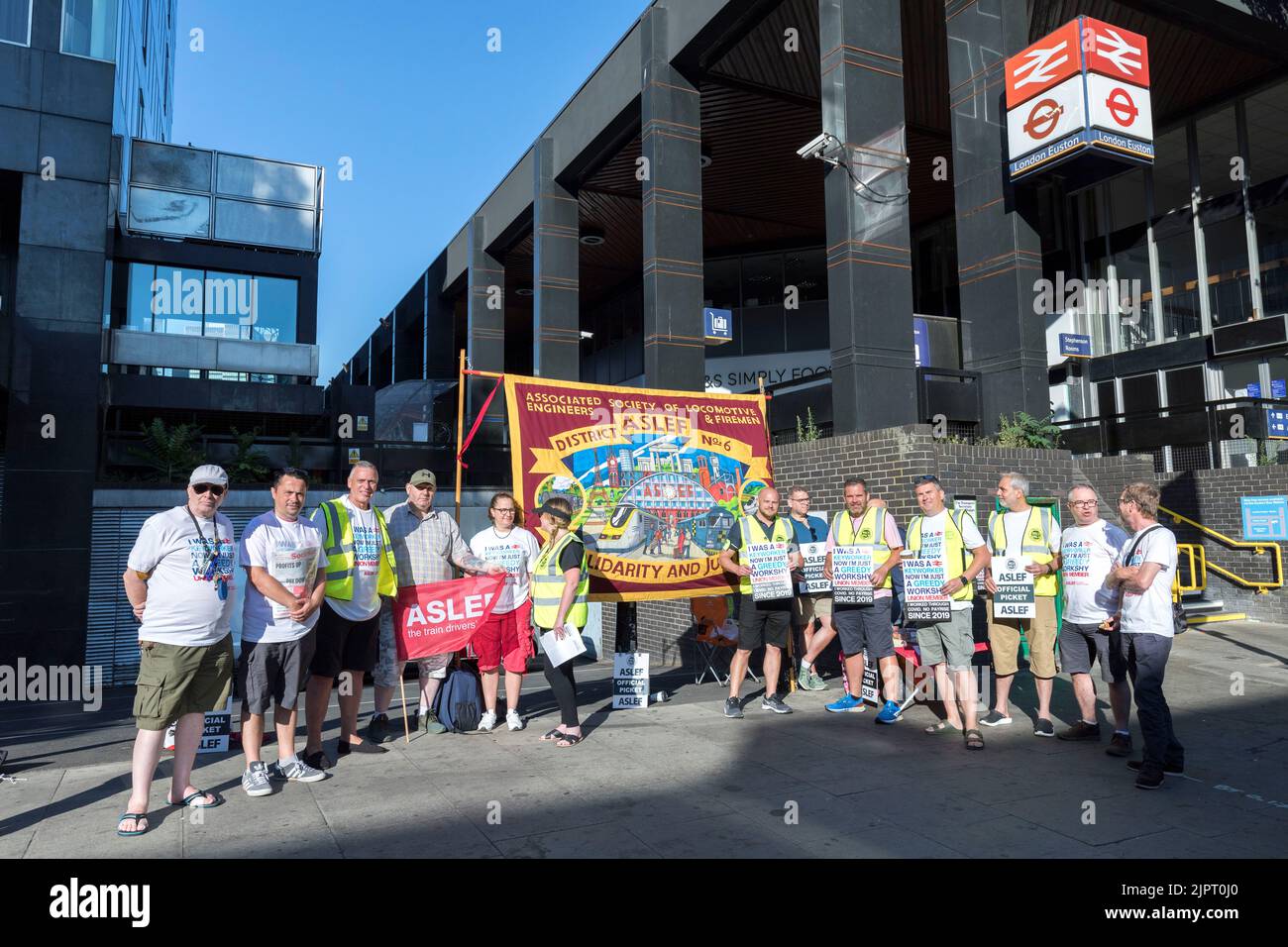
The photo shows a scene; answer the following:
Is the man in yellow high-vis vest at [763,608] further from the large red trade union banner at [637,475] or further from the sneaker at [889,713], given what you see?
the sneaker at [889,713]

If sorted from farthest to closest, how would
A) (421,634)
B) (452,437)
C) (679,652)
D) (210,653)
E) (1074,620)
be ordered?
1. (452,437)
2. (679,652)
3. (421,634)
4. (1074,620)
5. (210,653)

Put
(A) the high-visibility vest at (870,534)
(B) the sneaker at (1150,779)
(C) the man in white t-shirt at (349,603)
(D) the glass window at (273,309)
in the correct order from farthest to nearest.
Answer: (D) the glass window at (273,309) → (A) the high-visibility vest at (870,534) → (C) the man in white t-shirt at (349,603) → (B) the sneaker at (1150,779)

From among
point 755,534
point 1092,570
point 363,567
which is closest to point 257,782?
point 363,567

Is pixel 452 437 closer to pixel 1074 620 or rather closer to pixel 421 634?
pixel 421 634

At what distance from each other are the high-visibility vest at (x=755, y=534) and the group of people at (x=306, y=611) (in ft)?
5.56

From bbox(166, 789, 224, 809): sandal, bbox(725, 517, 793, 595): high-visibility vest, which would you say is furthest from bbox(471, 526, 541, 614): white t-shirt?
bbox(166, 789, 224, 809): sandal

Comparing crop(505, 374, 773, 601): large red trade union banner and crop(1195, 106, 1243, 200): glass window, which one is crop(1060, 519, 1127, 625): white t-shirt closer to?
crop(505, 374, 773, 601): large red trade union banner

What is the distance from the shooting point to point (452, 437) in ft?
85.2

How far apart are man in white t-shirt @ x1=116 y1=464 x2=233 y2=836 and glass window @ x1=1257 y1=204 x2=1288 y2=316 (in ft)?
74.3

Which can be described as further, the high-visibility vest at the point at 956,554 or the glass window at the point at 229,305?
the glass window at the point at 229,305

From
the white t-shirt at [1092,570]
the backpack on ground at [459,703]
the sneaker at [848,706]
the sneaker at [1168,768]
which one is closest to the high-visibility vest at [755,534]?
the sneaker at [848,706]

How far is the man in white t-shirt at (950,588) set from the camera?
6.73m
